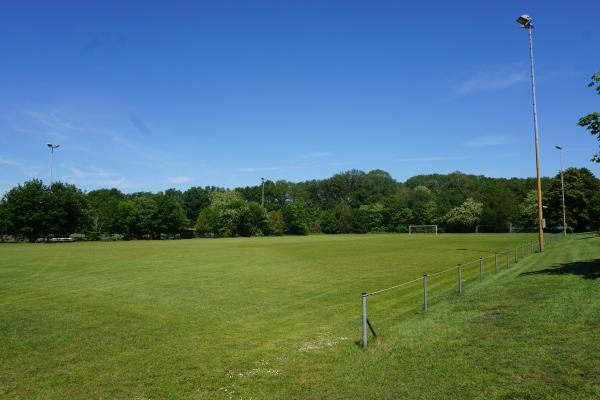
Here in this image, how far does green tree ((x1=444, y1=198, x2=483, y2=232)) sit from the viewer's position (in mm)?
124688

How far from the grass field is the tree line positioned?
8026cm

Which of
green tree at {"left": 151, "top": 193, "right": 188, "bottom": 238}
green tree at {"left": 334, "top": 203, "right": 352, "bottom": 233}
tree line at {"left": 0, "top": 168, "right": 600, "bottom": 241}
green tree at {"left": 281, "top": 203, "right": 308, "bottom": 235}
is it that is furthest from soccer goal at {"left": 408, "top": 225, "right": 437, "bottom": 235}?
green tree at {"left": 151, "top": 193, "right": 188, "bottom": 238}

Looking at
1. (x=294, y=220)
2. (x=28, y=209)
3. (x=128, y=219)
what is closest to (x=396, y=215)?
(x=294, y=220)

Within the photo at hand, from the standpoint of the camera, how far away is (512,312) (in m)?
12.4

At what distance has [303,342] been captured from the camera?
1182 centimetres

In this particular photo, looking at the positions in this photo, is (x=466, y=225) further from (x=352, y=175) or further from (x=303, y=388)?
(x=303, y=388)

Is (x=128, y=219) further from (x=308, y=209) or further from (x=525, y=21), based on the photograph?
(x=525, y=21)

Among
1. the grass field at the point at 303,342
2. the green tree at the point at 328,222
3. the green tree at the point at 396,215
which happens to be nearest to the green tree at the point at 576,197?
the green tree at the point at 396,215

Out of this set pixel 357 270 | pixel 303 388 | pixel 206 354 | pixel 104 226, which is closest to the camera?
pixel 303 388

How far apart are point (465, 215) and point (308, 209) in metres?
58.6

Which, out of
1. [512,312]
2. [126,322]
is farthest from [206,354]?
[512,312]

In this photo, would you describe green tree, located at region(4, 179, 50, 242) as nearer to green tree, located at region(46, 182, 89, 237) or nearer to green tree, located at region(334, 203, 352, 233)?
green tree, located at region(46, 182, 89, 237)

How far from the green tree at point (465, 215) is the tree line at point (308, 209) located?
0.87 ft

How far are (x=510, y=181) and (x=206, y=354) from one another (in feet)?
481
